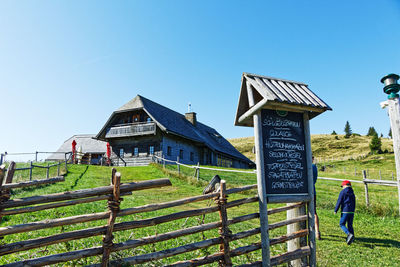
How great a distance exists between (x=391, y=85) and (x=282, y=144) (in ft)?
7.34

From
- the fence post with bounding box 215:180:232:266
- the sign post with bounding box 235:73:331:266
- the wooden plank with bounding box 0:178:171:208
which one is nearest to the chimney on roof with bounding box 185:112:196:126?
the sign post with bounding box 235:73:331:266

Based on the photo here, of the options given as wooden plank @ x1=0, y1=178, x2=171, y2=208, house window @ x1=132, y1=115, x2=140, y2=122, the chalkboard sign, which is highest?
house window @ x1=132, y1=115, x2=140, y2=122

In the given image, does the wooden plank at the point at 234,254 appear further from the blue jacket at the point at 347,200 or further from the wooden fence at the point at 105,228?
the blue jacket at the point at 347,200

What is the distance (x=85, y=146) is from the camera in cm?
3938

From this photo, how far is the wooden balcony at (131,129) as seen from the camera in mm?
26438

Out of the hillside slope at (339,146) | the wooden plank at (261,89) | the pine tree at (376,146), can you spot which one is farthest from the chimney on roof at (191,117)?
the pine tree at (376,146)

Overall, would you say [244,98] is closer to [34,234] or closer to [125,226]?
[125,226]

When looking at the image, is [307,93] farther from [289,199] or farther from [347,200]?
[347,200]

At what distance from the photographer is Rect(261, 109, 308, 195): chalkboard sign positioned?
485 centimetres

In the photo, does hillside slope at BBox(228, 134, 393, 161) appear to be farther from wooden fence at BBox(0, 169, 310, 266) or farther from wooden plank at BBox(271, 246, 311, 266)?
wooden fence at BBox(0, 169, 310, 266)

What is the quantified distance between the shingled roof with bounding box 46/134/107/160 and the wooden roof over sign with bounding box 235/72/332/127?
34.6 meters

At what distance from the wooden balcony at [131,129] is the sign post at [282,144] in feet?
70.9

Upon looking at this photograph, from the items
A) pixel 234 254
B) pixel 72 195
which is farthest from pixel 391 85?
pixel 72 195

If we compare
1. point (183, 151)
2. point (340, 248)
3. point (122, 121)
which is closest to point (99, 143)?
point (122, 121)
